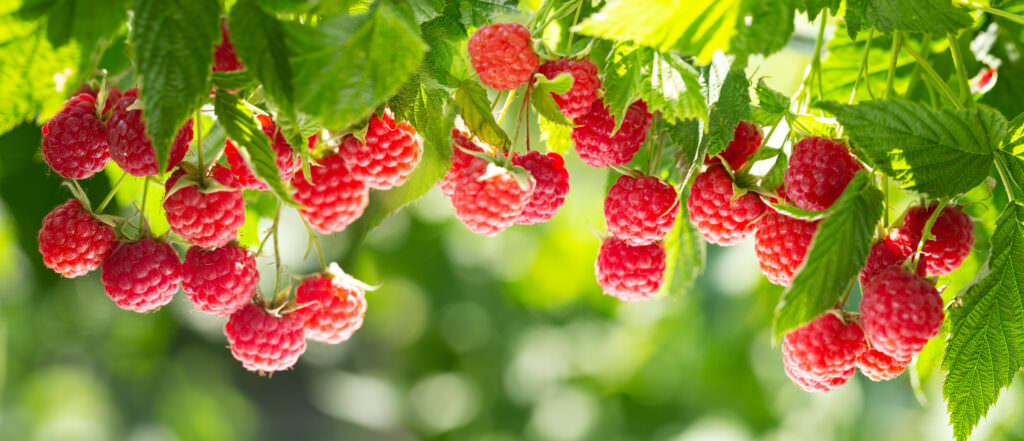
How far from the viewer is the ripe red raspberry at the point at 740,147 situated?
2.05ft

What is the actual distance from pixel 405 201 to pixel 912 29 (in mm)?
400

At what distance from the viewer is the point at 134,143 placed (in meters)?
0.53

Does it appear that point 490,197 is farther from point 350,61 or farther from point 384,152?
point 350,61

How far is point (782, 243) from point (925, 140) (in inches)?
4.8

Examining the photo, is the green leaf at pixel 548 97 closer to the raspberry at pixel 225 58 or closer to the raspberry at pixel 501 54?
the raspberry at pixel 501 54

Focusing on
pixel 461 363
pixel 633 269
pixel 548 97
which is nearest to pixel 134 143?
pixel 548 97

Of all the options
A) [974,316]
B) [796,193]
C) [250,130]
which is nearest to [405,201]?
[250,130]

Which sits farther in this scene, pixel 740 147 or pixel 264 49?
pixel 740 147

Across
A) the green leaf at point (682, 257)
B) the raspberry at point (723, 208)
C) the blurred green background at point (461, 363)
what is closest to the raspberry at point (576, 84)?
the raspberry at point (723, 208)

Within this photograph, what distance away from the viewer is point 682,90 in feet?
1.87

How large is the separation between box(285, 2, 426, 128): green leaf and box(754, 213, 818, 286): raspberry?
33 centimetres

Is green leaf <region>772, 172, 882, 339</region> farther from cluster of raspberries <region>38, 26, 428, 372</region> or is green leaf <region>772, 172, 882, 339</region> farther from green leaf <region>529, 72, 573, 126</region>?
cluster of raspberries <region>38, 26, 428, 372</region>

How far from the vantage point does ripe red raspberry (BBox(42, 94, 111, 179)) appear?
578 millimetres

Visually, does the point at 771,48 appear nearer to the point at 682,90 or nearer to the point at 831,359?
the point at 682,90
